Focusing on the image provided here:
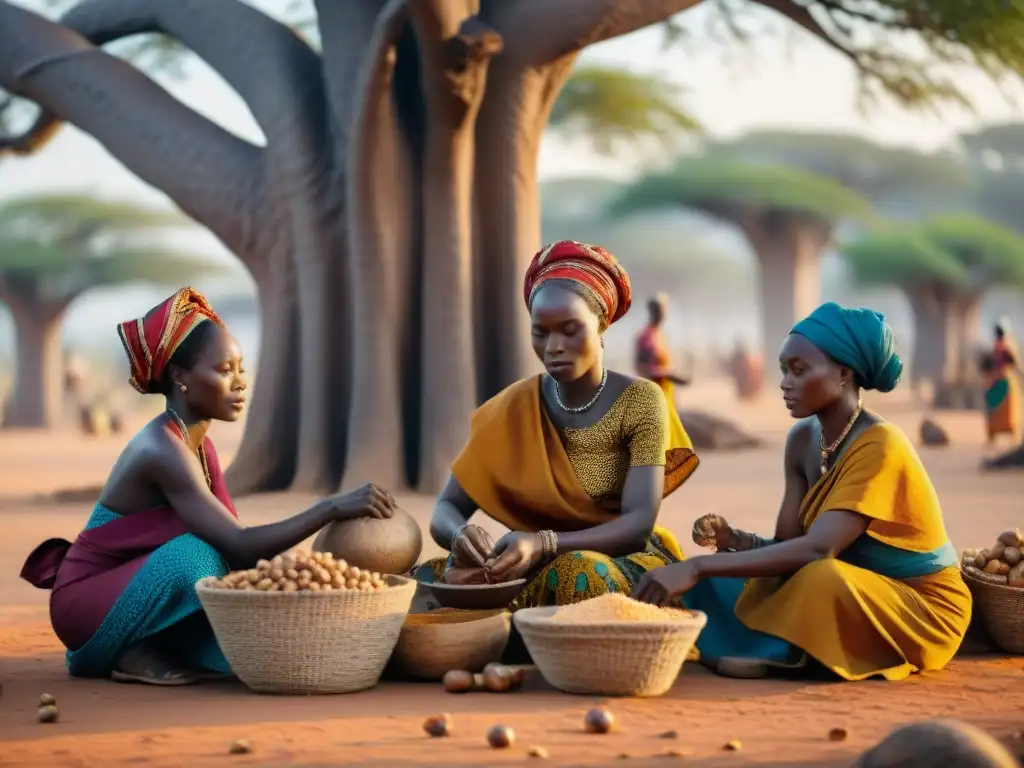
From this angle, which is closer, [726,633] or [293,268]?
[726,633]

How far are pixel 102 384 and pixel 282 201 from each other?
142ft

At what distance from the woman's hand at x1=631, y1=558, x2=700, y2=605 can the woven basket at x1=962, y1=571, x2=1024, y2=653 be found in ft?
4.15

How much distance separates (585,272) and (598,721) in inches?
73.9

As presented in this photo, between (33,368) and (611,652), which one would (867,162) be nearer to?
(33,368)

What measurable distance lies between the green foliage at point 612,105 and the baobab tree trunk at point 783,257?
13.4 meters

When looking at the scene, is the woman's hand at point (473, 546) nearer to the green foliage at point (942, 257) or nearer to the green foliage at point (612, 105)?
the green foliage at point (612, 105)

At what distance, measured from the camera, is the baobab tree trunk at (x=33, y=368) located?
32812 mm

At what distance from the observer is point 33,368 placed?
3275 centimetres

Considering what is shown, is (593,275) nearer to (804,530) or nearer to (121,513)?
(804,530)

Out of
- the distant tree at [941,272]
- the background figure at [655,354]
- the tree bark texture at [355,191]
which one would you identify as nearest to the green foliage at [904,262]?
the distant tree at [941,272]

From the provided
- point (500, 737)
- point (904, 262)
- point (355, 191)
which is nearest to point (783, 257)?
point (904, 262)

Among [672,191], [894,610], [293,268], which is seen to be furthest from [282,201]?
[672,191]

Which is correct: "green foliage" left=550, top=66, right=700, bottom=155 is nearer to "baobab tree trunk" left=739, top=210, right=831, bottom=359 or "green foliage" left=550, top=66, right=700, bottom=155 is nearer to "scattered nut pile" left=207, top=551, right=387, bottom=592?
"baobab tree trunk" left=739, top=210, right=831, bottom=359

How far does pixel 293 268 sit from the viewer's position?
1277cm
